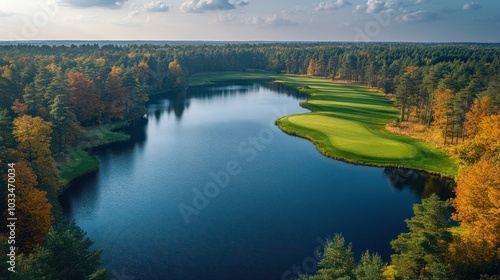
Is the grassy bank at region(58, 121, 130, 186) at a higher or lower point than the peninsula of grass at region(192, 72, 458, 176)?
lower

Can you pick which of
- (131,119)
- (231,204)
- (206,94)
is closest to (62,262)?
(231,204)

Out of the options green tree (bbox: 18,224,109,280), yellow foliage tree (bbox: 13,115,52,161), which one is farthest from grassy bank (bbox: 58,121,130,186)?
green tree (bbox: 18,224,109,280)

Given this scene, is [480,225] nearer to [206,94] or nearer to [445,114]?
[445,114]

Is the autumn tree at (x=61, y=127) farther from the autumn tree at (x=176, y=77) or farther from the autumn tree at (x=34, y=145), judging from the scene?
the autumn tree at (x=176, y=77)

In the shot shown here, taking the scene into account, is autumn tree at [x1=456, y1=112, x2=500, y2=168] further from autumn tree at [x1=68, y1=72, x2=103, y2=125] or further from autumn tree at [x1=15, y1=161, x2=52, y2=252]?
autumn tree at [x1=68, y1=72, x2=103, y2=125]

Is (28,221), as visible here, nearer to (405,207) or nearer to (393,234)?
(393,234)

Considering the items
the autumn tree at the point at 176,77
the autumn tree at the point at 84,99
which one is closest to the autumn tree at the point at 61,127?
the autumn tree at the point at 84,99
